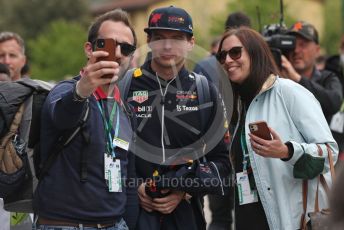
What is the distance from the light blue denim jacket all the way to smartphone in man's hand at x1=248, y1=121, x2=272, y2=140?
7.6 inches

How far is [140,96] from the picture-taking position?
14.4ft

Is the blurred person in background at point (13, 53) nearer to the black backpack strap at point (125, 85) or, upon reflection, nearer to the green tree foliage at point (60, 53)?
the black backpack strap at point (125, 85)

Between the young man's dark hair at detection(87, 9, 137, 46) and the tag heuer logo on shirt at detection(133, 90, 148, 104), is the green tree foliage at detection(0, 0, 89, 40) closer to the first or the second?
the tag heuer logo on shirt at detection(133, 90, 148, 104)

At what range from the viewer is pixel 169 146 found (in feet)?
14.1

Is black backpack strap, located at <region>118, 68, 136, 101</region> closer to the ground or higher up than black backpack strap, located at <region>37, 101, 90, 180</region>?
higher up

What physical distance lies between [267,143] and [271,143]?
24 mm

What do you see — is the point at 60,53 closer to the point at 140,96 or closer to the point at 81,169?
the point at 140,96

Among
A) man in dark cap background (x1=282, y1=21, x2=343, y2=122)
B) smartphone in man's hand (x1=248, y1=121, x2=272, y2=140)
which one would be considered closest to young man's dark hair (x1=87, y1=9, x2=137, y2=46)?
smartphone in man's hand (x1=248, y1=121, x2=272, y2=140)

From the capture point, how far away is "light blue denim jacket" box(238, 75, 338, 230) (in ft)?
13.2

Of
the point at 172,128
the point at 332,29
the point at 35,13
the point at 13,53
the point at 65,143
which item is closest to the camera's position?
the point at 65,143

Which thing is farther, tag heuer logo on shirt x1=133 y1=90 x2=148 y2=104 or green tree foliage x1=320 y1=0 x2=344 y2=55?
green tree foliage x1=320 y1=0 x2=344 y2=55

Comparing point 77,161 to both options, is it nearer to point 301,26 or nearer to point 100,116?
point 100,116

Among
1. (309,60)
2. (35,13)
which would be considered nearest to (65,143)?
(309,60)

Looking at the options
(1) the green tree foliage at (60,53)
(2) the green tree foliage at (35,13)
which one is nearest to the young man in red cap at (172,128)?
(1) the green tree foliage at (60,53)
